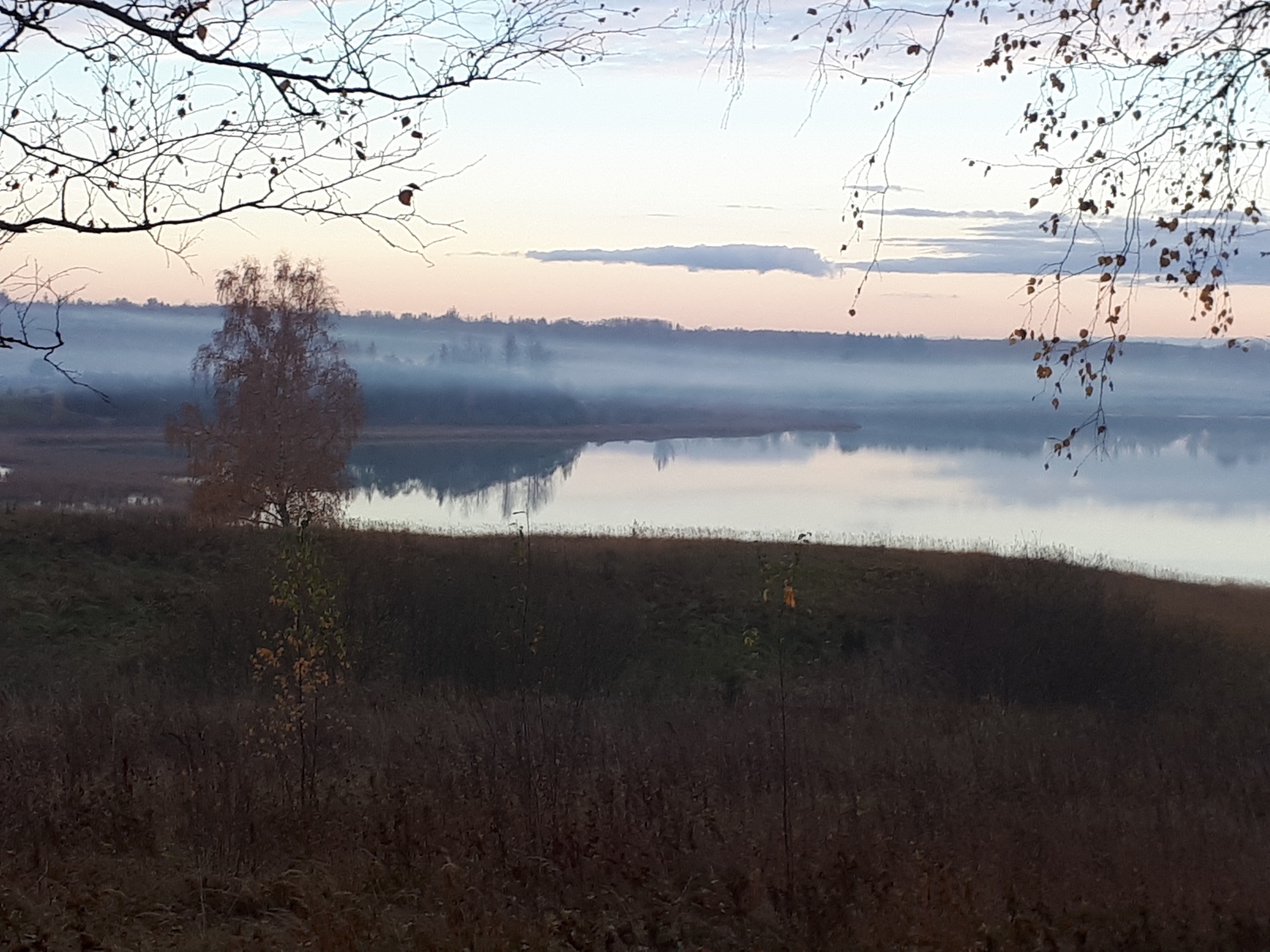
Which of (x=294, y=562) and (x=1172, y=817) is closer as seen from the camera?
(x=294, y=562)

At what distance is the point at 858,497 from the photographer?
68.9 m

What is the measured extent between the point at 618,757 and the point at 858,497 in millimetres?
58593

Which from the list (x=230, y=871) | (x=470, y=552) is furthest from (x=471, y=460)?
(x=230, y=871)

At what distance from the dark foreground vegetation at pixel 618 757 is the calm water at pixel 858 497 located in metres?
9.29

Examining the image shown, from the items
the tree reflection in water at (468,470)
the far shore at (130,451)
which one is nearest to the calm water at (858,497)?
the tree reflection in water at (468,470)

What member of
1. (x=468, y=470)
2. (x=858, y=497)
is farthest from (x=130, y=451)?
(x=858, y=497)

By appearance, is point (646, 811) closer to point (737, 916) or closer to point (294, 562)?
point (737, 916)

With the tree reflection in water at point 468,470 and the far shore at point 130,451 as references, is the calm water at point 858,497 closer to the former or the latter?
the tree reflection in water at point 468,470

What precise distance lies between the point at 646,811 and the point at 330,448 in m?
28.6

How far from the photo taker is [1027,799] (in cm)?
1130

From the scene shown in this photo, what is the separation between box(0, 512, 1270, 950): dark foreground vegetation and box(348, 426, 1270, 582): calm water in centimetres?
929

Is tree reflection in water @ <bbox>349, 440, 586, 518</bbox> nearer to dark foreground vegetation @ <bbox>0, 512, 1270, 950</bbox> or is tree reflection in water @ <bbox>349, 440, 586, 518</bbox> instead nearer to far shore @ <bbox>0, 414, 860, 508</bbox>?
far shore @ <bbox>0, 414, 860, 508</bbox>

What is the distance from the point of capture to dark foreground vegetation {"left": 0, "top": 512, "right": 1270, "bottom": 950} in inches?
280

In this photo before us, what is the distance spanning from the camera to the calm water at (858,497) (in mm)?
49225
